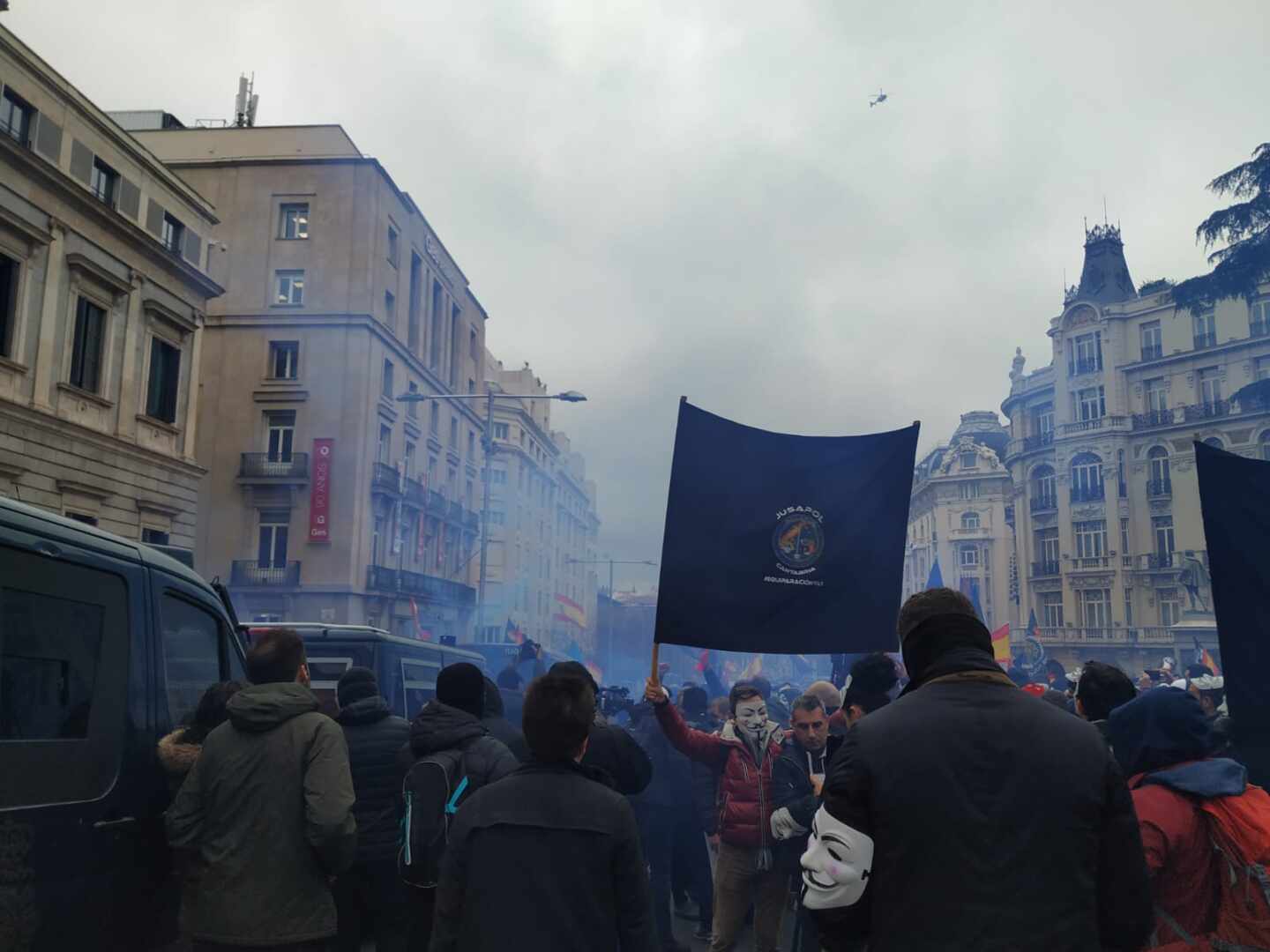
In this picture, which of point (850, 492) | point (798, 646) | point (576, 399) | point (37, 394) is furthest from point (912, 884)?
point (576, 399)

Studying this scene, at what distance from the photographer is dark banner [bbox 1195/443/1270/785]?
4539 mm

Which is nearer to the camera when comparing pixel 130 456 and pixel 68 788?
pixel 68 788

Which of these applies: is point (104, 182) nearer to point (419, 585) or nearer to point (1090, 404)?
point (419, 585)

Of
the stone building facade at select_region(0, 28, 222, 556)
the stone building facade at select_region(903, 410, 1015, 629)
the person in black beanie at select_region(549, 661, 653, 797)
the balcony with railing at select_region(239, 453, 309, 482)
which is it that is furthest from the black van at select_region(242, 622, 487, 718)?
the stone building facade at select_region(903, 410, 1015, 629)

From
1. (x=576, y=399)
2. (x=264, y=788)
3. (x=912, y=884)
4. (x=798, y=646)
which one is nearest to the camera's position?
(x=912, y=884)

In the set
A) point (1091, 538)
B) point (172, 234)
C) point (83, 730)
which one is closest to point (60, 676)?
point (83, 730)

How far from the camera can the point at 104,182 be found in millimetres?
23922

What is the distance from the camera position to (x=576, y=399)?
2731 centimetres

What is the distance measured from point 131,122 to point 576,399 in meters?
28.4

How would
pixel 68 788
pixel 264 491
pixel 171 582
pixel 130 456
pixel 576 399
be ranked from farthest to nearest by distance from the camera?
pixel 264 491 → pixel 576 399 → pixel 130 456 → pixel 171 582 → pixel 68 788

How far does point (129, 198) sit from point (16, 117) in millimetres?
3751

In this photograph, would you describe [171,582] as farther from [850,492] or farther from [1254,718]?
[1254,718]

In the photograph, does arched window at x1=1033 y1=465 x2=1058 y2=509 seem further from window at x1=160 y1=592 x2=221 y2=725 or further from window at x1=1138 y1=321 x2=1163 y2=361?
window at x1=160 y1=592 x2=221 y2=725

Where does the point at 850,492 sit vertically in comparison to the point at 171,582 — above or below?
above
